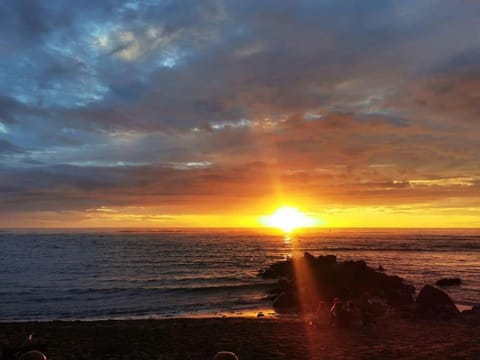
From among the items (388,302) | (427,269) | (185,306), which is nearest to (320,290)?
(388,302)

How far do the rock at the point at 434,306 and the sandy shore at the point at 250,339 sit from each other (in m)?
1.22

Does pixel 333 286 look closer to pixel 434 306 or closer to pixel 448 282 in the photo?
pixel 434 306

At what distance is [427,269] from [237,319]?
35.9 meters

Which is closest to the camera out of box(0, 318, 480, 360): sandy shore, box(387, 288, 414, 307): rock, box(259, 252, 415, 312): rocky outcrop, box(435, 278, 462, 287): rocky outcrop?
box(0, 318, 480, 360): sandy shore

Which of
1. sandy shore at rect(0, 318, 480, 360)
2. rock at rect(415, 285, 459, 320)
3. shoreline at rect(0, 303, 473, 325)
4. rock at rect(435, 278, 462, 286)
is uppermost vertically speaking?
rock at rect(415, 285, 459, 320)

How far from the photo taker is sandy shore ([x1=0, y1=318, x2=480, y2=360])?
14.7 m

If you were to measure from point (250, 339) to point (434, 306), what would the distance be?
36.1ft

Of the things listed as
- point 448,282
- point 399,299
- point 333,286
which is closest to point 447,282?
point 448,282

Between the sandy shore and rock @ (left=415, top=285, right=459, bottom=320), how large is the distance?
47.9 inches

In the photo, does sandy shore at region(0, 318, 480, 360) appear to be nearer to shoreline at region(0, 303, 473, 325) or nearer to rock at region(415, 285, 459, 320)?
rock at region(415, 285, 459, 320)

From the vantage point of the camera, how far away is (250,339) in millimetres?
16953

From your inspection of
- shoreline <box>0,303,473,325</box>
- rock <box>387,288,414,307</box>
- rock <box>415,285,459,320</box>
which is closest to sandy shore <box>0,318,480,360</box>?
rock <box>415,285,459,320</box>

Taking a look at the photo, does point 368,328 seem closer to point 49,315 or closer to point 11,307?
point 49,315

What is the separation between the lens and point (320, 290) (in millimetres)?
30609
